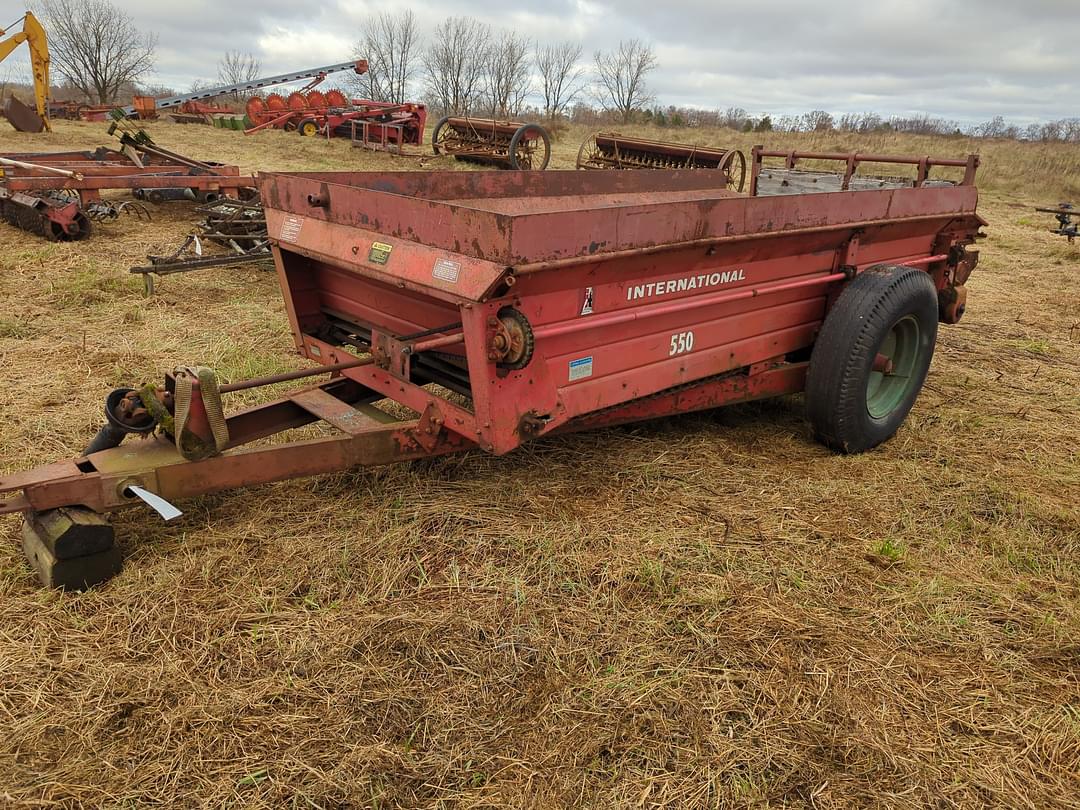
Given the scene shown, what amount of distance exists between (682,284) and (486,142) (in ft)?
48.5

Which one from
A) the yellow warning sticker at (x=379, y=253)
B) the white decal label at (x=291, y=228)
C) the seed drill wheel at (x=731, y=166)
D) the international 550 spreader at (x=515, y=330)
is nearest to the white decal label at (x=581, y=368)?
the international 550 spreader at (x=515, y=330)

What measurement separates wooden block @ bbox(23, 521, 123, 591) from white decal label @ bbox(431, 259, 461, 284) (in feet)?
5.02

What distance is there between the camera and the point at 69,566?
2.54 metres

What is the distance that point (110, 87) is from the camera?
42938mm

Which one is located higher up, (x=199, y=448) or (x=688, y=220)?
(x=688, y=220)

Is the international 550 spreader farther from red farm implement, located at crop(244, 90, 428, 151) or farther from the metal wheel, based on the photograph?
red farm implement, located at crop(244, 90, 428, 151)

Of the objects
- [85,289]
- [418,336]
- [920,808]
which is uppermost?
[418,336]

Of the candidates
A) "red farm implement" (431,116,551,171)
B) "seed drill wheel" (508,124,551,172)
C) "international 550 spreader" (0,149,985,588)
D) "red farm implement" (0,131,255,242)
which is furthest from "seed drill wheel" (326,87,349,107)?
"international 550 spreader" (0,149,985,588)

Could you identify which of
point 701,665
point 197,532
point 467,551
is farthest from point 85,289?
point 701,665

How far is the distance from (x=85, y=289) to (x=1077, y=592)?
719 cm

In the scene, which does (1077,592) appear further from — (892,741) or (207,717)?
(207,717)

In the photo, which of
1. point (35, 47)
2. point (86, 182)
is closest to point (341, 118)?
point (35, 47)

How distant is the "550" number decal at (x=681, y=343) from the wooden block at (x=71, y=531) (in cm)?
236

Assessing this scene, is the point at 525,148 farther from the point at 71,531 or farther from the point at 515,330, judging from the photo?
the point at 71,531
